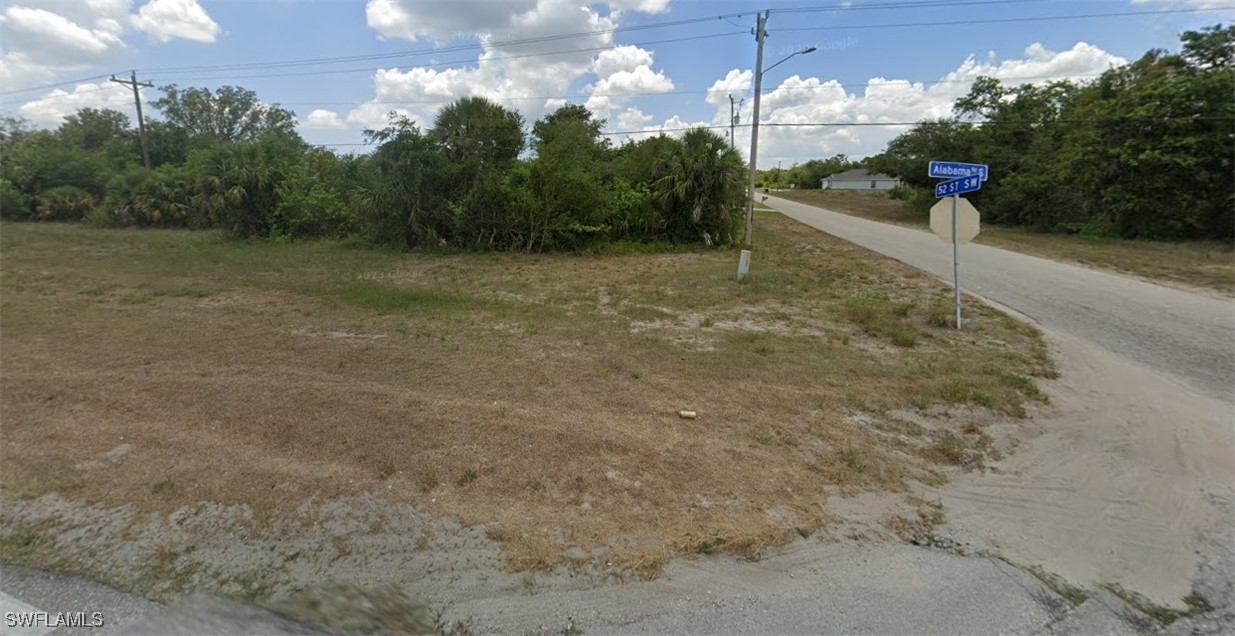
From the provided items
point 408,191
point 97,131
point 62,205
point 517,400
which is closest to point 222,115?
point 97,131

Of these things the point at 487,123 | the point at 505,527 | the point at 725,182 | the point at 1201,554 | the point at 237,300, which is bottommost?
the point at 1201,554

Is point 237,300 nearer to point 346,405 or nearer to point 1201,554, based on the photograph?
point 346,405

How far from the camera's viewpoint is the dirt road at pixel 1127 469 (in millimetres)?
2744

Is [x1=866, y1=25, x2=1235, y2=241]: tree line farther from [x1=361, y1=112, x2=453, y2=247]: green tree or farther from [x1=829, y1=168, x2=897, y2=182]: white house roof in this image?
[x1=829, y1=168, x2=897, y2=182]: white house roof

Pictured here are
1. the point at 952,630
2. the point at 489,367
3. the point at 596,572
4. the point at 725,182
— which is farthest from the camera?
the point at 725,182

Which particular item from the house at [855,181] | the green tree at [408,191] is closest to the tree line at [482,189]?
the green tree at [408,191]

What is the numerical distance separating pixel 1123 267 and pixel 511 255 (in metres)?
15.9

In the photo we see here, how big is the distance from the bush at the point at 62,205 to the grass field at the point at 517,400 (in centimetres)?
2411

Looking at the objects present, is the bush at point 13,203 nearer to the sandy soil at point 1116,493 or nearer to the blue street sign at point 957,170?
the blue street sign at point 957,170

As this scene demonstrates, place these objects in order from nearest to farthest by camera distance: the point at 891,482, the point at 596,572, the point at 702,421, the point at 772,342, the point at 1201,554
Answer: the point at 596,572, the point at 1201,554, the point at 891,482, the point at 702,421, the point at 772,342

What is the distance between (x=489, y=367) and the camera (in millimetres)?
5527

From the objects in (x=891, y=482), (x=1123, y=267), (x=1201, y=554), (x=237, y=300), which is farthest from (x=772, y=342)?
(x=1123, y=267)

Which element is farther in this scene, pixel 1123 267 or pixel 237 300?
pixel 1123 267

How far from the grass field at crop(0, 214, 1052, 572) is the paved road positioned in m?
1.07
